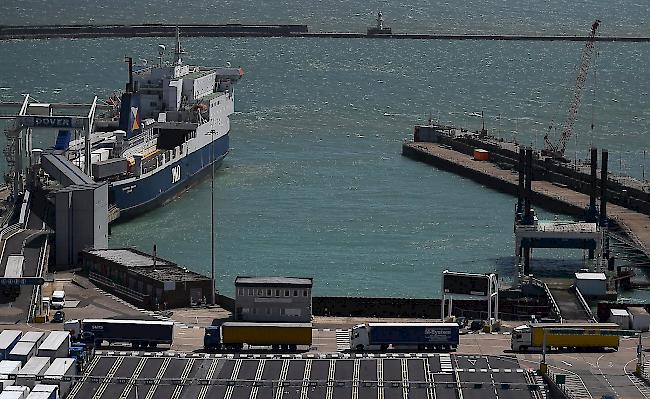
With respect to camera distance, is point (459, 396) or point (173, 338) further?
point (173, 338)

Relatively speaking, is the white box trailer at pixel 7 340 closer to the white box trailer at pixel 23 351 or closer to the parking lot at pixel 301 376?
the white box trailer at pixel 23 351

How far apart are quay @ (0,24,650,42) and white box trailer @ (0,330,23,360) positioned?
9801cm

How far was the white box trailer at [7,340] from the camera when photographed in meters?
37.1

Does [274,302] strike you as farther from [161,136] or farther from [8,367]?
[161,136]

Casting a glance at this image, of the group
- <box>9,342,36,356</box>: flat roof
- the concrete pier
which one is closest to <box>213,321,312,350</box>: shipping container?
<box>9,342,36,356</box>: flat roof

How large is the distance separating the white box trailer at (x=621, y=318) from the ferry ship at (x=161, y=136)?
21.2 meters

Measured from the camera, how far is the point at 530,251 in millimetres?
56125

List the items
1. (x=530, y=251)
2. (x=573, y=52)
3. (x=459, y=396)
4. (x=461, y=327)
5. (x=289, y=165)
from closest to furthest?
(x=459, y=396) → (x=461, y=327) → (x=530, y=251) → (x=289, y=165) → (x=573, y=52)

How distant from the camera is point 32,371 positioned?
3572 cm

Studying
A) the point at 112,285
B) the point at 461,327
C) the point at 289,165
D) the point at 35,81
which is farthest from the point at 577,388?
the point at 35,81

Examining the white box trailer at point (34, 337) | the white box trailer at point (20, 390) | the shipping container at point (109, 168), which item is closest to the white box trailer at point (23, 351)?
the white box trailer at point (34, 337)

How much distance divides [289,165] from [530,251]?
21070 millimetres

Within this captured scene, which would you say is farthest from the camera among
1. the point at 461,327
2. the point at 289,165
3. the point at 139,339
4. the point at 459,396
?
the point at 289,165

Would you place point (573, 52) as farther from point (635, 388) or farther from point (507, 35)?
point (635, 388)
